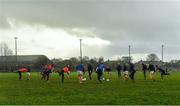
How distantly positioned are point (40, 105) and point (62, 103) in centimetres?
140

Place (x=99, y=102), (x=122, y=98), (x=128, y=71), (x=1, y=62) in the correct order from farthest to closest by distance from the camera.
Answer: (x=1, y=62), (x=128, y=71), (x=122, y=98), (x=99, y=102)

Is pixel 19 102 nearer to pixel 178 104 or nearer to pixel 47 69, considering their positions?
pixel 178 104

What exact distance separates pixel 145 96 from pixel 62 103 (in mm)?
4959

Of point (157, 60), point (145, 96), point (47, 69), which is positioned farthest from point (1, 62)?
point (145, 96)

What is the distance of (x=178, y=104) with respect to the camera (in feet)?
60.1

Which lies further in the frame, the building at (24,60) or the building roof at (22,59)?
the building roof at (22,59)

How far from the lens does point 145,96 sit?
70.7ft

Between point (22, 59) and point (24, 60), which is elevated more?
point (22, 59)

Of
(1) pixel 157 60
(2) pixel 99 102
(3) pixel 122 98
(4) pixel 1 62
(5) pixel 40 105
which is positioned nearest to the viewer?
(5) pixel 40 105

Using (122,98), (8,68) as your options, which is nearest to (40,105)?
(122,98)

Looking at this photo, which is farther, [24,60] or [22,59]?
[22,59]

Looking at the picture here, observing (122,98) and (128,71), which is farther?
(128,71)

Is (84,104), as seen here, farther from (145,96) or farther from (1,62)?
(1,62)

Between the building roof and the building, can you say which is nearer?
the building
